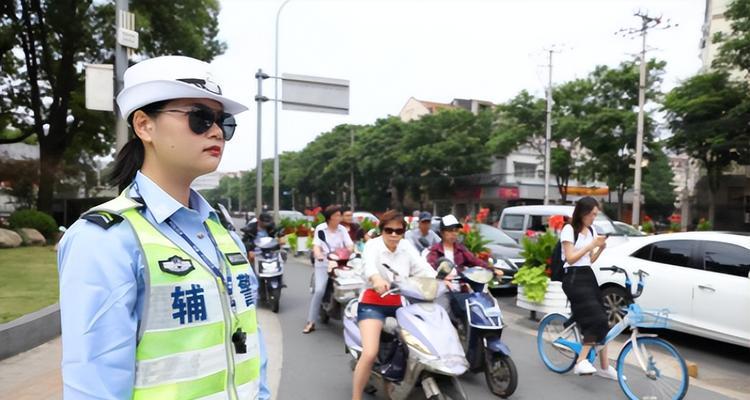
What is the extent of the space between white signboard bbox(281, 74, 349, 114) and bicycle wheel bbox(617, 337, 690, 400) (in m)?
11.2

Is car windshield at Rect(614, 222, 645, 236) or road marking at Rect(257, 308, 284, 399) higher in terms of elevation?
car windshield at Rect(614, 222, 645, 236)

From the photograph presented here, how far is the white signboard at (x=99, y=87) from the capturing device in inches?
235

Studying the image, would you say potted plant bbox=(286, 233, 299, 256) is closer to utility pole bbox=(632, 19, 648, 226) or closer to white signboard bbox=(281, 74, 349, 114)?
white signboard bbox=(281, 74, 349, 114)

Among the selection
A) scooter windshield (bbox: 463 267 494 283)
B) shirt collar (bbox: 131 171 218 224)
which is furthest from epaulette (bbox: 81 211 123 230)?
scooter windshield (bbox: 463 267 494 283)

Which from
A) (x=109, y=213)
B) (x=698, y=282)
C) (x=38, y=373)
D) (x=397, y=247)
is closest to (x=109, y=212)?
(x=109, y=213)

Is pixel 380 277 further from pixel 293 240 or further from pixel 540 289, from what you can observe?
pixel 293 240

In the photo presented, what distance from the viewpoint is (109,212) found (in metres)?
1.23

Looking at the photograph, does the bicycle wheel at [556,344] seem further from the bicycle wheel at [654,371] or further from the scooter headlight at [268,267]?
the scooter headlight at [268,267]

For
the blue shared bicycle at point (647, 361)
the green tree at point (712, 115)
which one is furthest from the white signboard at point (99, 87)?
the green tree at point (712, 115)

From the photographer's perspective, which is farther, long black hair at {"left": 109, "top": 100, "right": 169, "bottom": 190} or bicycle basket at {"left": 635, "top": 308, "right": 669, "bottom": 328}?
bicycle basket at {"left": 635, "top": 308, "right": 669, "bottom": 328}

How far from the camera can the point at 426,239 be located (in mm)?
7449

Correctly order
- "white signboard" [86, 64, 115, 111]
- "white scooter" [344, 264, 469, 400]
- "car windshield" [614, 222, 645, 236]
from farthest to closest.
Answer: "car windshield" [614, 222, 645, 236], "white signboard" [86, 64, 115, 111], "white scooter" [344, 264, 469, 400]

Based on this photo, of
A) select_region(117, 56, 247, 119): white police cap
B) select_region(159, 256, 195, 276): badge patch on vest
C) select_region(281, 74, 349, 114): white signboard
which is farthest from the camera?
select_region(281, 74, 349, 114): white signboard

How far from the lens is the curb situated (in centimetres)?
484
